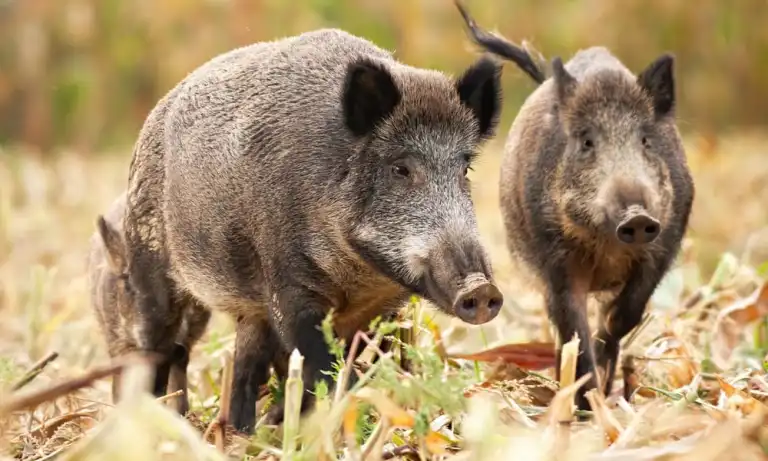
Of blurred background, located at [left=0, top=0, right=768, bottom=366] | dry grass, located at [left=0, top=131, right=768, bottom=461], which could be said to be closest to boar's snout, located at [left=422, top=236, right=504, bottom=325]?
dry grass, located at [left=0, top=131, right=768, bottom=461]

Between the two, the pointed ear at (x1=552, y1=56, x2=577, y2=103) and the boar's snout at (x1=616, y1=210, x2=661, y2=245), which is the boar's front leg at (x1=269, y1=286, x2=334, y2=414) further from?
the pointed ear at (x1=552, y1=56, x2=577, y2=103)

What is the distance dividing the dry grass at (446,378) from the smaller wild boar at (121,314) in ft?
0.43

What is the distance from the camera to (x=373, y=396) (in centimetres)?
337

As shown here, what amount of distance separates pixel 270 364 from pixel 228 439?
1.13 metres

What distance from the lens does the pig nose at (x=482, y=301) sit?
13.6ft

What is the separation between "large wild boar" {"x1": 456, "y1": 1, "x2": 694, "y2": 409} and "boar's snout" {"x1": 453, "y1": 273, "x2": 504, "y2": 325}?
5.82 feet

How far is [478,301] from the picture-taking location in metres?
4.16

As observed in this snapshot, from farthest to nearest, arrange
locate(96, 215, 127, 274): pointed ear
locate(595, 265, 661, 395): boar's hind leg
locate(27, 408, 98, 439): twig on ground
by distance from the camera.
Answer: locate(595, 265, 661, 395): boar's hind leg → locate(96, 215, 127, 274): pointed ear → locate(27, 408, 98, 439): twig on ground

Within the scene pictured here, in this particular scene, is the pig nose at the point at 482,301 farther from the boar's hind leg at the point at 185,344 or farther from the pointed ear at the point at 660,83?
the pointed ear at the point at 660,83

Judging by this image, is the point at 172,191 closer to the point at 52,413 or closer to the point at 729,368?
the point at 52,413

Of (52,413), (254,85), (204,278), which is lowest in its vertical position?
(52,413)

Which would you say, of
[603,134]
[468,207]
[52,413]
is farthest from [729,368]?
[52,413]

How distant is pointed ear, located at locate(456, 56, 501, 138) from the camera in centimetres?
494

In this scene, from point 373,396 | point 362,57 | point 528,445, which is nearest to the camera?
point 528,445
